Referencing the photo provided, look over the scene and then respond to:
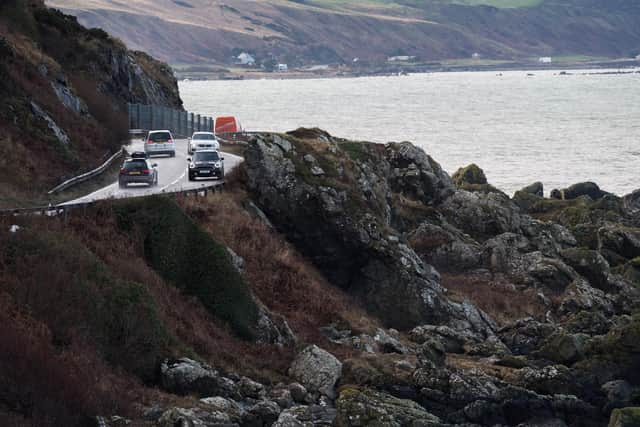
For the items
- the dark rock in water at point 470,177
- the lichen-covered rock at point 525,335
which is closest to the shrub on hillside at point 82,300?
the lichen-covered rock at point 525,335

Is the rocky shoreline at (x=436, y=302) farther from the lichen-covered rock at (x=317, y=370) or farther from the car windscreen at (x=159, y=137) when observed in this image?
the car windscreen at (x=159, y=137)

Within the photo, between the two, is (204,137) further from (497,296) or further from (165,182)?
(497,296)

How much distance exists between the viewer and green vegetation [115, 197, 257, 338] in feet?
104

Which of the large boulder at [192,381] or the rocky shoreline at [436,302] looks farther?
the rocky shoreline at [436,302]

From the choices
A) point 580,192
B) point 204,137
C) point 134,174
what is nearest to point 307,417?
point 134,174

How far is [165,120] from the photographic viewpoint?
76.9m

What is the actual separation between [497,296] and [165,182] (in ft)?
51.2

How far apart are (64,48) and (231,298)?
3984cm

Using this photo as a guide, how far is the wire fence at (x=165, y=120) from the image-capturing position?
7394 cm

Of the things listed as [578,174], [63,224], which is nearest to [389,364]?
[63,224]

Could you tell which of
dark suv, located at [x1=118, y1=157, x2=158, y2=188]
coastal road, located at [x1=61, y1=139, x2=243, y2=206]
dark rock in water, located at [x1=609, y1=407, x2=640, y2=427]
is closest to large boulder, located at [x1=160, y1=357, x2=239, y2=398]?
dark rock in water, located at [x1=609, y1=407, x2=640, y2=427]

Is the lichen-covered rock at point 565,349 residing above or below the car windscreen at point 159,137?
below

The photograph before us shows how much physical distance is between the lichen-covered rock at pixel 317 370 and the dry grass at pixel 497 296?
1219 cm

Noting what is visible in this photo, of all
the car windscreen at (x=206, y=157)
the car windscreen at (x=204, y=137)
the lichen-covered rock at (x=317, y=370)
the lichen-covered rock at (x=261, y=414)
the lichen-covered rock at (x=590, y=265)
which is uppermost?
the car windscreen at (x=206, y=157)
